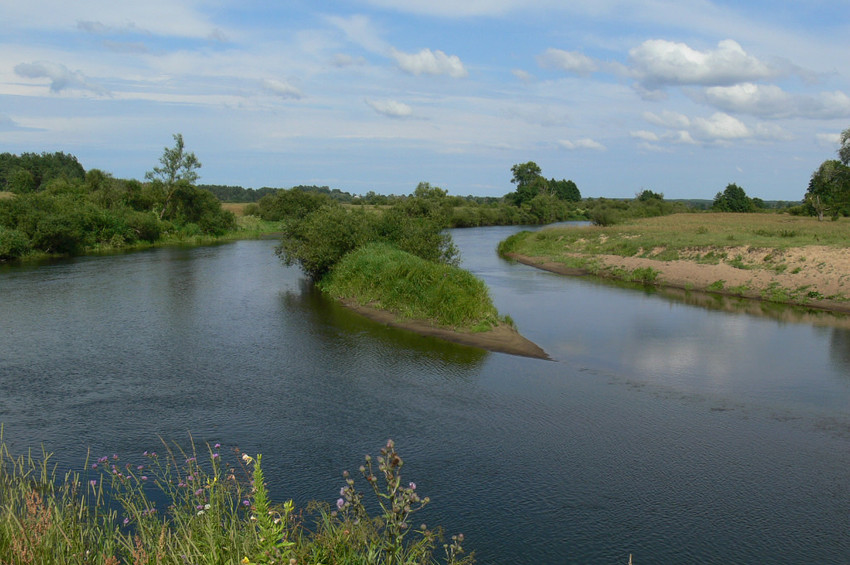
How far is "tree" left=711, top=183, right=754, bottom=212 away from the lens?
94.4m

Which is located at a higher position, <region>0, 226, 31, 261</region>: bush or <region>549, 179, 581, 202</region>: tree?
<region>549, 179, 581, 202</region>: tree

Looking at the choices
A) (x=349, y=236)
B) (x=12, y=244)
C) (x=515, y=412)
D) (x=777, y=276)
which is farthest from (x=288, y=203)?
(x=515, y=412)

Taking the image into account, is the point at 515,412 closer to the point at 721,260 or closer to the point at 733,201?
the point at 721,260

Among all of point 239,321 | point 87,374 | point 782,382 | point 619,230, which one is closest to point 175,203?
point 619,230

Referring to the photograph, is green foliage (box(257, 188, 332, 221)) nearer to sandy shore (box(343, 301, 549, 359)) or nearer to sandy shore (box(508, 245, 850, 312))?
sandy shore (box(508, 245, 850, 312))

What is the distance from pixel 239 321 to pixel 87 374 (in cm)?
746

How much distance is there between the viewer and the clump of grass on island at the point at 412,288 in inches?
856

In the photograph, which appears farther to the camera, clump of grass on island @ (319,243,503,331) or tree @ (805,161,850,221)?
tree @ (805,161,850,221)

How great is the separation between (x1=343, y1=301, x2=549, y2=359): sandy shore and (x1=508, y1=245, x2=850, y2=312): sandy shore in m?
14.8

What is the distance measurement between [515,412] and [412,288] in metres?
10.4

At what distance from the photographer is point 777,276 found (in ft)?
102

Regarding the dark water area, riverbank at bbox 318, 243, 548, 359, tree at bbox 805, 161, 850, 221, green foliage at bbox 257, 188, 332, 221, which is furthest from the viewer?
green foliage at bbox 257, 188, 332, 221

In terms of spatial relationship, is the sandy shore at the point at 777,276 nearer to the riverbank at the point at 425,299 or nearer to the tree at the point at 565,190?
the riverbank at the point at 425,299

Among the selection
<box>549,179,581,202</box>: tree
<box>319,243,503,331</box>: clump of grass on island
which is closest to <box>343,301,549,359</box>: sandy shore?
<box>319,243,503,331</box>: clump of grass on island
